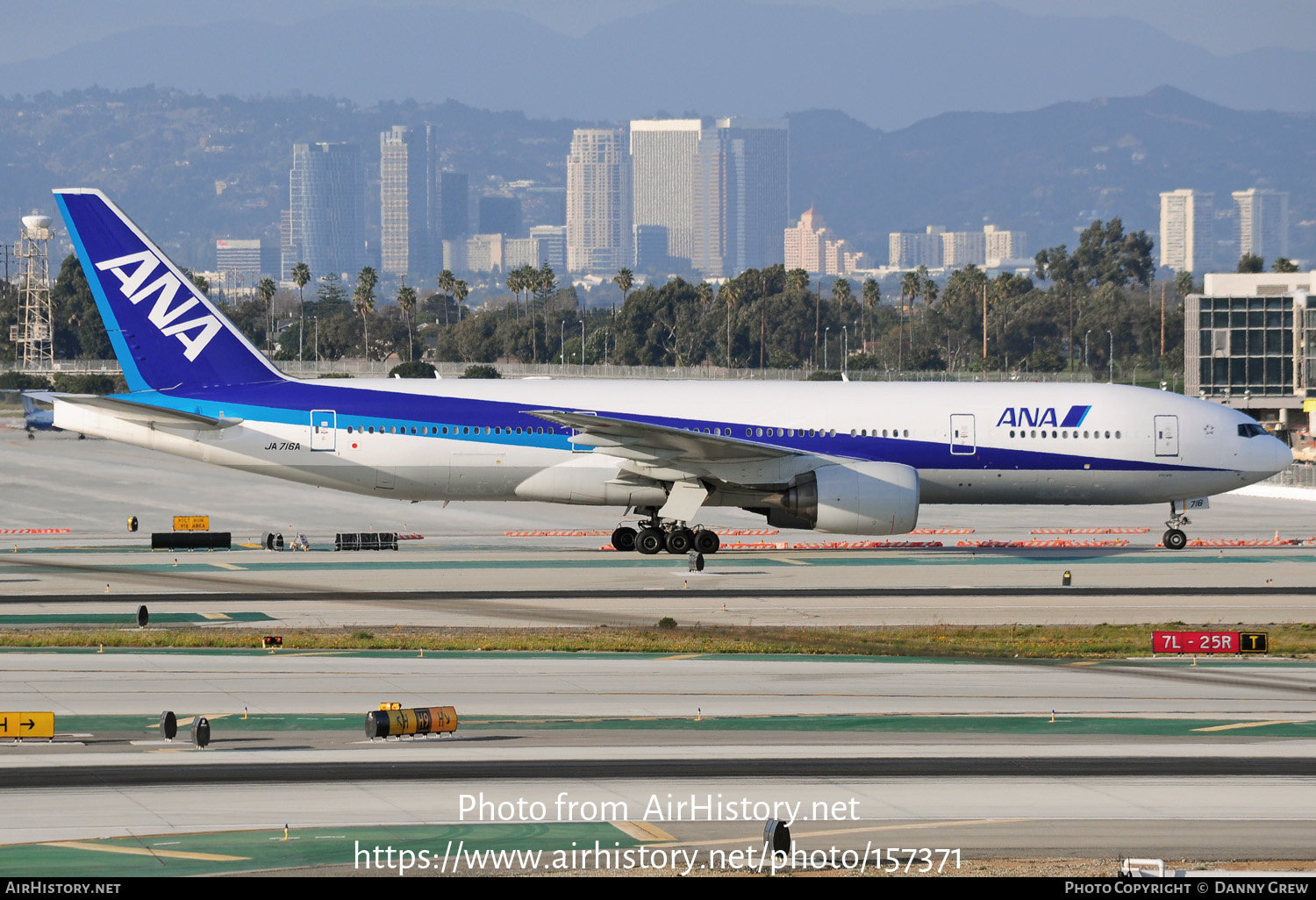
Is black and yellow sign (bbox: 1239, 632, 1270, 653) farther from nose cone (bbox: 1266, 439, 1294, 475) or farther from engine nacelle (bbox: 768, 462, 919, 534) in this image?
nose cone (bbox: 1266, 439, 1294, 475)

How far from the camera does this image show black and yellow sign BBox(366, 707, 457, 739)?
19.4 m

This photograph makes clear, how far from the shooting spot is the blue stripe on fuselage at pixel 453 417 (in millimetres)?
39406

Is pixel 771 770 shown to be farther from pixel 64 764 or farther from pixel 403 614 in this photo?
pixel 403 614

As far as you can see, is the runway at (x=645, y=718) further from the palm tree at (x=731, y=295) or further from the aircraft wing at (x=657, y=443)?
the palm tree at (x=731, y=295)

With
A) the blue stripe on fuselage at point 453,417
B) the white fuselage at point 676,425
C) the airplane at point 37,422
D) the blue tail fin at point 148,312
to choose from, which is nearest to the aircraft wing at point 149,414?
the white fuselage at point 676,425

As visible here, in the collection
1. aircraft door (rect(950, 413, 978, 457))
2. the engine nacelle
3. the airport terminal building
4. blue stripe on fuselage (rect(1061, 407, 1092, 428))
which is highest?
the airport terminal building

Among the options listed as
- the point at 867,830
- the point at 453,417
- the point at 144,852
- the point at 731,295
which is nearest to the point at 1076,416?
the point at 453,417

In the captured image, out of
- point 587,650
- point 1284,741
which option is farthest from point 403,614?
point 1284,741

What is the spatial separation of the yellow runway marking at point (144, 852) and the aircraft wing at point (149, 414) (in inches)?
973

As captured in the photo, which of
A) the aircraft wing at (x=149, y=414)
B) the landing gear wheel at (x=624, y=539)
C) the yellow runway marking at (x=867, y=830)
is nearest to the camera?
the yellow runway marking at (x=867, y=830)

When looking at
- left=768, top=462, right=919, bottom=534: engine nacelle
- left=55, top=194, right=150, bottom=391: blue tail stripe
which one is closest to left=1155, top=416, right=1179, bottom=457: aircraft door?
left=768, top=462, right=919, bottom=534: engine nacelle

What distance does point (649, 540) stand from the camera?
132 ft

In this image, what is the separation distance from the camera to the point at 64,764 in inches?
702

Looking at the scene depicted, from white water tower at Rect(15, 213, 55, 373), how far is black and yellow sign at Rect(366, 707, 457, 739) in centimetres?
15082
